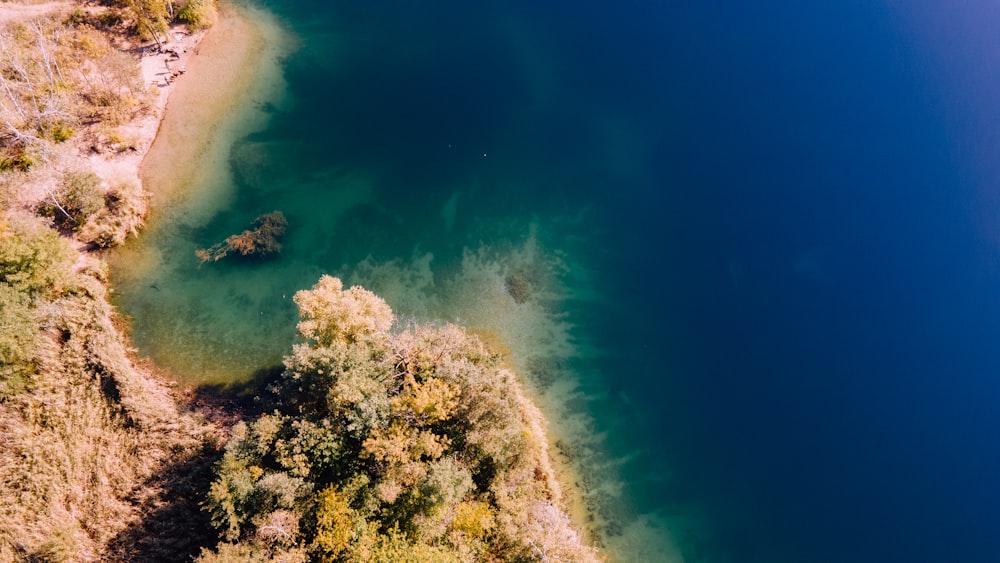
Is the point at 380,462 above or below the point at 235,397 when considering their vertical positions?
below

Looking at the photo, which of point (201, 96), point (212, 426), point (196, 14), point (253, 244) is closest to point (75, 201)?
point (253, 244)

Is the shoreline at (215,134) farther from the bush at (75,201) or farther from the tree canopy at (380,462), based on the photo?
the tree canopy at (380,462)

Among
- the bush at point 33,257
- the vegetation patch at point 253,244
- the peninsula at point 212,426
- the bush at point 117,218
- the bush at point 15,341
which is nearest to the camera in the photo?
the peninsula at point 212,426

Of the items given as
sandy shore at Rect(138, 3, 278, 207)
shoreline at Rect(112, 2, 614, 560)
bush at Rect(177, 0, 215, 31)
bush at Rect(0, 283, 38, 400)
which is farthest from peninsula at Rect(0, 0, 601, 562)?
bush at Rect(177, 0, 215, 31)

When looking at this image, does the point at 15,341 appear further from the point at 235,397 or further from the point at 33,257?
the point at 235,397

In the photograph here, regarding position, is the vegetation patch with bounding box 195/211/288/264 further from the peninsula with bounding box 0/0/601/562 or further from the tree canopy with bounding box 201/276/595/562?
the tree canopy with bounding box 201/276/595/562

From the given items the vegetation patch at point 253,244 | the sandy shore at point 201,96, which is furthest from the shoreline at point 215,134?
the vegetation patch at point 253,244

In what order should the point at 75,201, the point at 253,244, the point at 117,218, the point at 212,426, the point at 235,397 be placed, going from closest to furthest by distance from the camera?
1. the point at 212,426
2. the point at 235,397
3. the point at 75,201
4. the point at 117,218
5. the point at 253,244

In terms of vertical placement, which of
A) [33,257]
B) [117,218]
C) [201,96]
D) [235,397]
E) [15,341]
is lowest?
[15,341]

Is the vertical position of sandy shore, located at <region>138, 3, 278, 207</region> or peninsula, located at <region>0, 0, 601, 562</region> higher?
sandy shore, located at <region>138, 3, 278, 207</region>

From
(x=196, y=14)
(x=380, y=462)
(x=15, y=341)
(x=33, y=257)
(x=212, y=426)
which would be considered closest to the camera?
(x=380, y=462)

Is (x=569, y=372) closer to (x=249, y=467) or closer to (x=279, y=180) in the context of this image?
(x=249, y=467)
